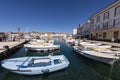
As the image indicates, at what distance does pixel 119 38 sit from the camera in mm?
26047

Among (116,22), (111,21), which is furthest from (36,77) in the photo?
Answer: (111,21)

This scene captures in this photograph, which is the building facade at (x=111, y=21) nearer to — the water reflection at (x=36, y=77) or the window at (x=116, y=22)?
the window at (x=116, y=22)

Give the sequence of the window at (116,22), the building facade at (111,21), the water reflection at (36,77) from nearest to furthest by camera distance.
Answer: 1. the water reflection at (36,77)
2. the window at (116,22)
3. the building facade at (111,21)

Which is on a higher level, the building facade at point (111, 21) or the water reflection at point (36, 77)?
the building facade at point (111, 21)

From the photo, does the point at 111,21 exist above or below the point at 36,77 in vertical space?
above

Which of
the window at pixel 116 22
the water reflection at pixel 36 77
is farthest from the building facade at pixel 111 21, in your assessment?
the water reflection at pixel 36 77

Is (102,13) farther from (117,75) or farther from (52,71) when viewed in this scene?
(52,71)

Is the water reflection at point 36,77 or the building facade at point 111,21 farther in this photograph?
the building facade at point 111,21

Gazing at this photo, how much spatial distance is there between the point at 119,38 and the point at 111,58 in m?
18.5

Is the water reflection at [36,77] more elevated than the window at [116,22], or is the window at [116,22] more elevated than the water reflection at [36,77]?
the window at [116,22]

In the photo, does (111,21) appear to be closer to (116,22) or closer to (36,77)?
(116,22)

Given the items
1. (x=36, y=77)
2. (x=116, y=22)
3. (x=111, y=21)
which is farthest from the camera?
(x=111, y=21)

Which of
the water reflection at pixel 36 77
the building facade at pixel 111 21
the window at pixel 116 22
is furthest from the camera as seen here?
the building facade at pixel 111 21

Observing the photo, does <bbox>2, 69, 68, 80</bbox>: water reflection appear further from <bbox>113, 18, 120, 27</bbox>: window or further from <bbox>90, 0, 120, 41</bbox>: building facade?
<bbox>113, 18, 120, 27</bbox>: window
